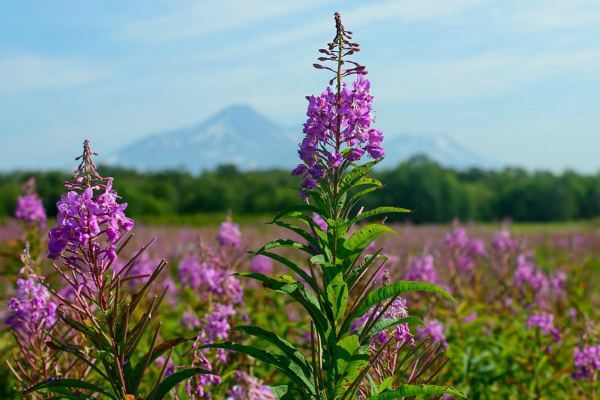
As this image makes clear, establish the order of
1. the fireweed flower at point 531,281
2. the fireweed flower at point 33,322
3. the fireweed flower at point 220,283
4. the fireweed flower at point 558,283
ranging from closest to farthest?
the fireweed flower at point 33,322, the fireweed flower at point 220,283, the fireweed flower at point 531,281, the fireweed flower at point 558,283

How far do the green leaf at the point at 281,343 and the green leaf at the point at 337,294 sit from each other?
0.26m

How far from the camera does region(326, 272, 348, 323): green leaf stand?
2.98 m

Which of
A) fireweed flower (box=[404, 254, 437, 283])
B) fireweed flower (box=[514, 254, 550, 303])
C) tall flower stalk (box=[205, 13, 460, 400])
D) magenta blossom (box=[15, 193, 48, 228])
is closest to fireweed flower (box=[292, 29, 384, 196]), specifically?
tall flower stalk (box=[205, 13, 460, 400])

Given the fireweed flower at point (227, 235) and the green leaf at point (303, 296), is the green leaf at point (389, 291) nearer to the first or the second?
the green leaf at point (303, 296)

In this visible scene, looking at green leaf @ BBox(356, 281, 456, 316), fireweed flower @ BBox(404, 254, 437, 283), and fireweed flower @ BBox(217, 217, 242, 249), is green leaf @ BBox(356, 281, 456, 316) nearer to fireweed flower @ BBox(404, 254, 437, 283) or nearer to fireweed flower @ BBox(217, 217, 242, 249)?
fireweed flower @ BBox(217, 217, 242, 249)

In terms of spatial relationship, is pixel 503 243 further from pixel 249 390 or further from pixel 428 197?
pixel 428 197

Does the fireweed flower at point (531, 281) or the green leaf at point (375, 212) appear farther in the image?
the fireweed flower at point (531, 281)

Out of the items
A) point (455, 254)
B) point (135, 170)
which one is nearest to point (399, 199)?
point (135, 170)

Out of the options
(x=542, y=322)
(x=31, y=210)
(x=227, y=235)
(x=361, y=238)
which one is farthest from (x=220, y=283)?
(x=31, y=210)

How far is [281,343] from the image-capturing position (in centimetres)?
307

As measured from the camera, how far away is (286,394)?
3.41 m

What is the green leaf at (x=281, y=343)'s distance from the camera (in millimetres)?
3061

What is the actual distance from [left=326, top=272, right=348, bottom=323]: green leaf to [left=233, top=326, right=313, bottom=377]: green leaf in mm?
255

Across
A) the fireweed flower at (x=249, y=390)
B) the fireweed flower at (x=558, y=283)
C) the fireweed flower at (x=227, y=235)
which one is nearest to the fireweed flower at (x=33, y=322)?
the fireweed flower at (x=249, y=390)
